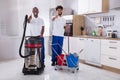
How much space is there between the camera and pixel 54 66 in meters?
4.90

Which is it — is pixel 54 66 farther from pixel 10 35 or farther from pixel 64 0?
pixel 64 0

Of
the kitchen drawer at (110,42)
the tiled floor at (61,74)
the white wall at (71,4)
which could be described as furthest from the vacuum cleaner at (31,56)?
the white wall at (71,4)

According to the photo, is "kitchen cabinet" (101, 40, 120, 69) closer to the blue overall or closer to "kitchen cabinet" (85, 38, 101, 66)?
"kitchen cabinet" (85, 38, 101, 66)

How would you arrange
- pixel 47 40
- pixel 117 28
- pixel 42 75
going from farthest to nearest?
pixel 47 40 → pixel 117 28 → pixel 42 75

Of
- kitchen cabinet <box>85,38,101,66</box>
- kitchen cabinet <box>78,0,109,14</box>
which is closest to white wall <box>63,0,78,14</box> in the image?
kitchen cabinet <box>78,0,109,14</box>

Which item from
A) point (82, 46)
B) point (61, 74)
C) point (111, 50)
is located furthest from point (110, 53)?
point (61, 74)

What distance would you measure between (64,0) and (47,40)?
67.6 inches

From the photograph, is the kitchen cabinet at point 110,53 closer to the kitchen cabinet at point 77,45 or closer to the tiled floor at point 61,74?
the tiled floor at point 61,74

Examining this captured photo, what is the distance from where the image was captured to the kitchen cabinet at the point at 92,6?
4.89 m

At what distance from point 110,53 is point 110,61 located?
0.20 m

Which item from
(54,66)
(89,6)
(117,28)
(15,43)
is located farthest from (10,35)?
(117,28)

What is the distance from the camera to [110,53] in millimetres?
4336

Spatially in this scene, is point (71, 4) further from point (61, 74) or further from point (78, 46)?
point (61, 74)

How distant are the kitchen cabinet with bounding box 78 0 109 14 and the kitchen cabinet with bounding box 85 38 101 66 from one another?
3.02 feet
